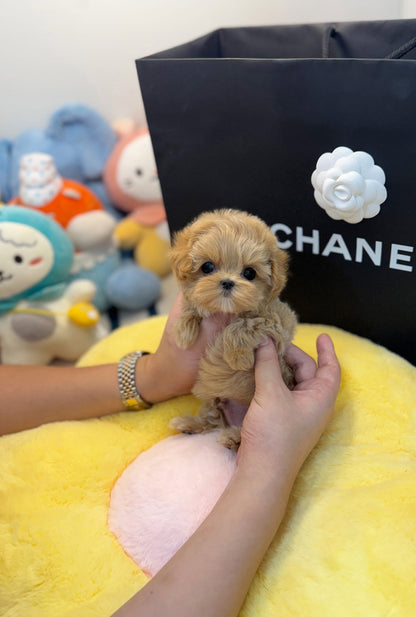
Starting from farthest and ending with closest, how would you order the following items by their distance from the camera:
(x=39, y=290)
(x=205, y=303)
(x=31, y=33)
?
(x=31, y=33), (x=39, y=290), (x=205, y=303)

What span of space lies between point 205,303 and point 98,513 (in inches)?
14.0

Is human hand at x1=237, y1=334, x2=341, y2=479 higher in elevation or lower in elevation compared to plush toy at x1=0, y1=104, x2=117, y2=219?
lower

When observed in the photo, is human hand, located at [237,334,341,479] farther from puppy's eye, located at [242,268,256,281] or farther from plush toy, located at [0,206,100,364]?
plush toy, located at [0,206,100,364]

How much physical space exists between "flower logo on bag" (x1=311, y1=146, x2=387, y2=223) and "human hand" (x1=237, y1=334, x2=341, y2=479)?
268 millimetres

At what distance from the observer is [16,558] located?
0.74m

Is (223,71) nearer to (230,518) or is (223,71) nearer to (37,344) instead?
(230,518)

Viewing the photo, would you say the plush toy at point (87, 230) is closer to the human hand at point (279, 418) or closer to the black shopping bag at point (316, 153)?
the black shopping bag at point (316, 153)

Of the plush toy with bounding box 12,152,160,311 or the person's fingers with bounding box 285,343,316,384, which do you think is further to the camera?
the plush toy with bounding box 12,152,160,311

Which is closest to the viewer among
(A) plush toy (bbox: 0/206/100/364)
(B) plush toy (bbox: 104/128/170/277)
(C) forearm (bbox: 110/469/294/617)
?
(C) forearm (bbox: 110/469/294/617)

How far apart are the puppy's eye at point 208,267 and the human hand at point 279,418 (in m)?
0.13

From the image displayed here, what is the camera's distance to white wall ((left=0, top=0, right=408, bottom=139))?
1493mm

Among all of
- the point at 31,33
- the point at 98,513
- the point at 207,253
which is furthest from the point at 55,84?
the point at 98,513

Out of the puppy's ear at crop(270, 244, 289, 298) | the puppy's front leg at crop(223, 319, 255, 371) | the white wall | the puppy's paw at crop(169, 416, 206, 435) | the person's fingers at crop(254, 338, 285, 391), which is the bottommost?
the puppy's paw at crop(169, 416, 206, 435)

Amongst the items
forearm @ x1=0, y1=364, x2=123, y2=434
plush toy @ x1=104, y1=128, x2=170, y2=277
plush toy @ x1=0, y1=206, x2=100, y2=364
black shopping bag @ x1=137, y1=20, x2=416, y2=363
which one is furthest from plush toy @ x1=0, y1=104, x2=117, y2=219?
forearm @ x1=0, y1=364, x2=123, y2=434
